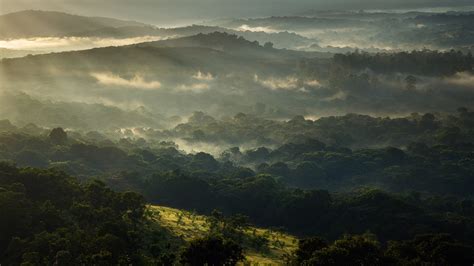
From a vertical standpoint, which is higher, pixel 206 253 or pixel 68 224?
pixel 206 253

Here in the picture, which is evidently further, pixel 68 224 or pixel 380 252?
pixel 68 224

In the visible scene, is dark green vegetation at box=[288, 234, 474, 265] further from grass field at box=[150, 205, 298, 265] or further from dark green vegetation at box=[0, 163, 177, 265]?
dark green vegetation at box=[0, 163, 177, 265]

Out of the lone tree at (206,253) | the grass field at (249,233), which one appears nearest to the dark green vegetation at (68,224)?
the grass field at (249,233)

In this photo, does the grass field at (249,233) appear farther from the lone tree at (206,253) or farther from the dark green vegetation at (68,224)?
the lone tree at (206,253)

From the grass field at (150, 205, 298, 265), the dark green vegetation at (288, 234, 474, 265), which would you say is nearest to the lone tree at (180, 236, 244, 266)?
the dark green vegetation at (288, 234, 474, 265)

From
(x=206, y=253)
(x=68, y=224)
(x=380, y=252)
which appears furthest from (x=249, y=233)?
(x=206, y=253)

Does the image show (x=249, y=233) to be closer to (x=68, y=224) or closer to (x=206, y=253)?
(x=68, y=224)

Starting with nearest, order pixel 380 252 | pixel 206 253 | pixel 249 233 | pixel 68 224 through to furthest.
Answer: pixel 206 253, pixel 380 252, pixel 68 224, pixel 249 233

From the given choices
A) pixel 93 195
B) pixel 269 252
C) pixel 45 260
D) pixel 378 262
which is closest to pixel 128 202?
pixel 93 195
